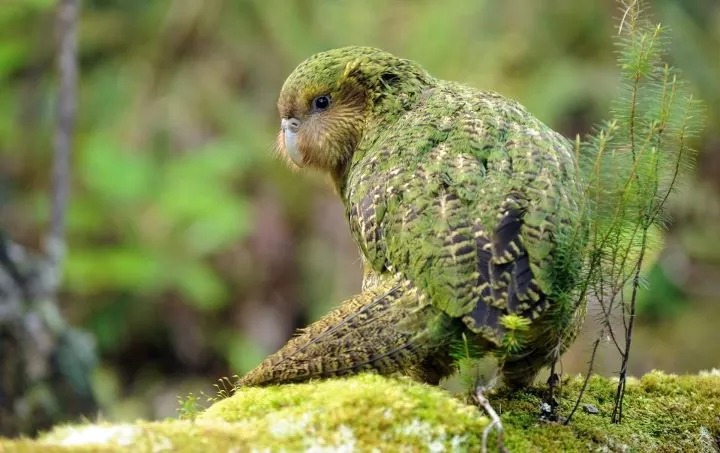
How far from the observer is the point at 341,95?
540 centimetres

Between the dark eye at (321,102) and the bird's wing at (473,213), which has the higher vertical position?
the dark eye at (321,102)

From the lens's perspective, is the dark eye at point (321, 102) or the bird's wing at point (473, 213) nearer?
the bird's wing at point (473, 213)

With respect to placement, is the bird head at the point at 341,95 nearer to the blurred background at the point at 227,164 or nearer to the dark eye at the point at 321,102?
the dark eye at the point at 321,102

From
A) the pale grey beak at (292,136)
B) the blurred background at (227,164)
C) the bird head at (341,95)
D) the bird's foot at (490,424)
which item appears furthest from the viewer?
the blurred background at (227,164)

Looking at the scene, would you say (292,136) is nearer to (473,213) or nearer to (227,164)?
(473,213)

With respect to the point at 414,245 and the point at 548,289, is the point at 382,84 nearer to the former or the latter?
the point at 414,245

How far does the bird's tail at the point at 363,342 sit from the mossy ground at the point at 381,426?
3.3 inches

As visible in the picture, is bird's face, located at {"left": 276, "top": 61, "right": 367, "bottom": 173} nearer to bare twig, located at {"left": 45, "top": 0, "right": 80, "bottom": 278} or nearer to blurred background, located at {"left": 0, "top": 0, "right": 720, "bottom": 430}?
bare twig, located at {"left": 45, "top": 0, "right": 80, "bottom": 278}

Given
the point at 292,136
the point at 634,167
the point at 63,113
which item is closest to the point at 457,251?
the point at 634,167

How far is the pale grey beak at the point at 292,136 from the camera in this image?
5551 mm

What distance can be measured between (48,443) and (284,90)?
3035 millimetres

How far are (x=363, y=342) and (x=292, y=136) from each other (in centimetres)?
208

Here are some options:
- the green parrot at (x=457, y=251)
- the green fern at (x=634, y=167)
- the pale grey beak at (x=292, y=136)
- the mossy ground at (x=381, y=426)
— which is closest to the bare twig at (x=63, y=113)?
the pale grey beak at (x=292, y=136)

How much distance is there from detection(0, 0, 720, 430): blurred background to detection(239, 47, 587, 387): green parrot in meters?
5.48
